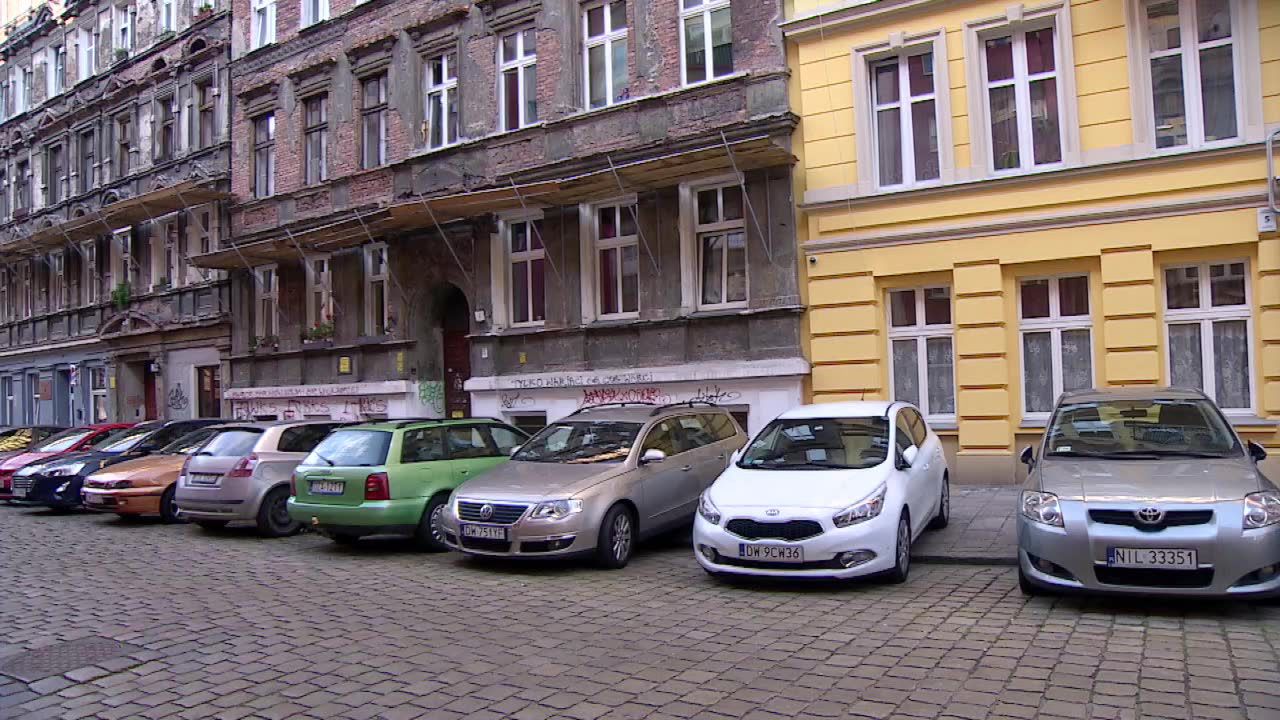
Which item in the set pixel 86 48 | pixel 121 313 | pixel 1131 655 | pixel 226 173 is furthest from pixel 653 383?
pixel 86 48

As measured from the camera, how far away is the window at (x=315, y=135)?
73.6 feet

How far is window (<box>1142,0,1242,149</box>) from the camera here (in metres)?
12.2

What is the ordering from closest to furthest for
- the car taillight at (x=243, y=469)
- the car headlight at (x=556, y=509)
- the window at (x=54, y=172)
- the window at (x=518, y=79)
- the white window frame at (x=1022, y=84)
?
the car headlight at (x=556, y=509) < the car taillight at (x=243, y=469) < the white window frame at (x=1022, y=84) < the window at (x=518, y=79) < the window at (x=54, y=172)

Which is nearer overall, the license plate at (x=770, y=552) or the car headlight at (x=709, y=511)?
the license plate at (x=770, y=552)

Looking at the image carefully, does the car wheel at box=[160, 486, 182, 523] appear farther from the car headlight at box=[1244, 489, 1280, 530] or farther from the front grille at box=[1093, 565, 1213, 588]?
the car headlight at box=[1244, 489, 1280, 530]

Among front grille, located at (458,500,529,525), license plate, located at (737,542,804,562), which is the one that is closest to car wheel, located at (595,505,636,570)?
front grille, located at (458,500,529,525)

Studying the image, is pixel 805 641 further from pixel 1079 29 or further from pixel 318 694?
pixel 1079 29

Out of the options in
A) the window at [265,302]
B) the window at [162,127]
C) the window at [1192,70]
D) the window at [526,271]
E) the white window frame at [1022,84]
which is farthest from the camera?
the window at [162,127]

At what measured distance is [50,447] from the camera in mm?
17234

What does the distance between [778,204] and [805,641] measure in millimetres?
10005

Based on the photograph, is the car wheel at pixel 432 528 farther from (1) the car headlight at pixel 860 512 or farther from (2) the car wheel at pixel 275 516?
(1) the car headlight at pixel 860 512

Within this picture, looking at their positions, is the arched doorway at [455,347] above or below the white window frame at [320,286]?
below

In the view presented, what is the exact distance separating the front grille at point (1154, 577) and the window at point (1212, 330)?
694 centimetres

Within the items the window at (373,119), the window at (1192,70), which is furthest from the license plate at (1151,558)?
the window at (373,119)
